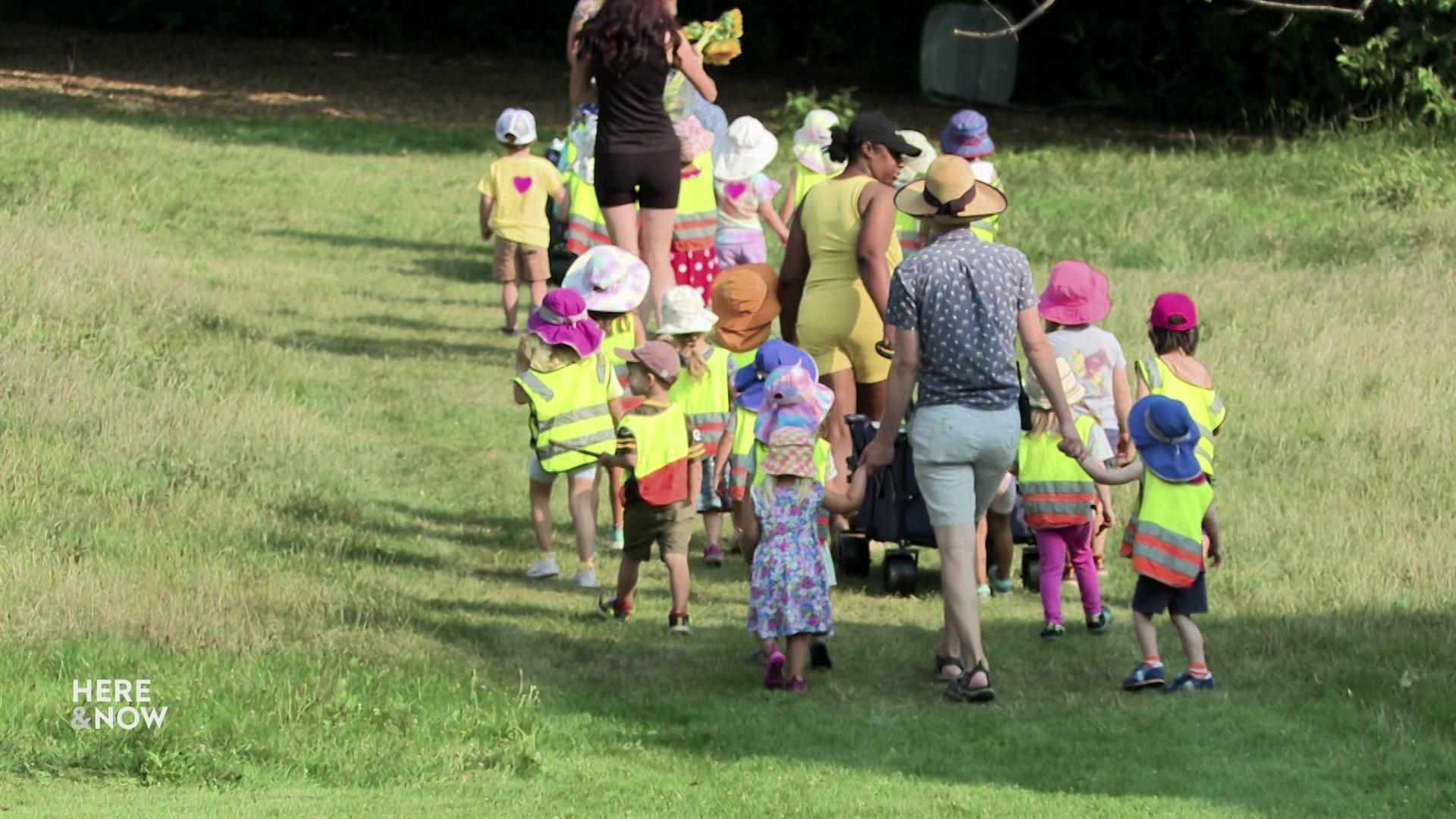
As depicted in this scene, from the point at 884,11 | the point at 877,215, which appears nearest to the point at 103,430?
the point at 877,215

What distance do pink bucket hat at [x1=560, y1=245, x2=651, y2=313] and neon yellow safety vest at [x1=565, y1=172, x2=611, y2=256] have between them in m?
2.81

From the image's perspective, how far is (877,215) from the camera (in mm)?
9328

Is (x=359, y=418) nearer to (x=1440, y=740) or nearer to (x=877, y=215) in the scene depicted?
(x=877, y=215)

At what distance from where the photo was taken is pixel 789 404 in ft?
26.9

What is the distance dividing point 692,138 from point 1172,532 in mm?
4907

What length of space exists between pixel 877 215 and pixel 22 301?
751cm

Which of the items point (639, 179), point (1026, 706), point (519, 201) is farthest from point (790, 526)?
point (519, 201)

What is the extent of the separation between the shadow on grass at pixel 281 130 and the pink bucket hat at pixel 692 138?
15208mm

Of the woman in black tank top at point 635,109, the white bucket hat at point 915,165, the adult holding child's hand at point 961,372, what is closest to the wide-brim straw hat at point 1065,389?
the adult holding child's hand at point 961,372

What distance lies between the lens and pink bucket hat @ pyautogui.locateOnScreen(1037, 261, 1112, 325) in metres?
9.40

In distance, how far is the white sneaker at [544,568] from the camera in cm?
1014

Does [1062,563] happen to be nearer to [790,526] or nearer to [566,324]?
[790,526]

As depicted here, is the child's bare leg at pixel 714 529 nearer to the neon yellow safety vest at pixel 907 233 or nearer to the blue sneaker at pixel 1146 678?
the neon yellow safety vest at pixel 907 233

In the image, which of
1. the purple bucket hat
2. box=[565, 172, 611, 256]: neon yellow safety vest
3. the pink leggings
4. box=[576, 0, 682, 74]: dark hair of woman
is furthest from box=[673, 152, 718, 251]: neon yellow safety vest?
the pink leggings
